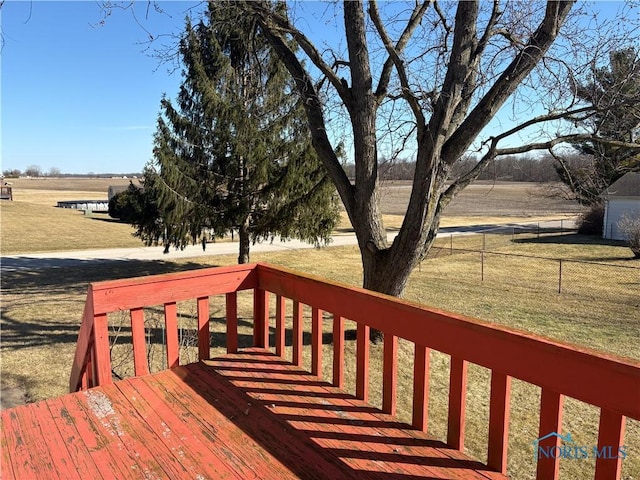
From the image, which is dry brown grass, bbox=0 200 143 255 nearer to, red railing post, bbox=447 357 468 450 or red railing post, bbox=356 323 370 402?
red railing post, bbox=356 323 370 402

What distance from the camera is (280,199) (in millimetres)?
10492

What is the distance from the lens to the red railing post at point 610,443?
1.71m

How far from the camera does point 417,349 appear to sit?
2535mm

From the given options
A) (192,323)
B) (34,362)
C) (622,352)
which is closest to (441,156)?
(622,352)

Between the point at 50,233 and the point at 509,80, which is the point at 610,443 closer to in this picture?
the point at 509,80

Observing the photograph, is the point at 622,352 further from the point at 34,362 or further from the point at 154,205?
the point at 154,205

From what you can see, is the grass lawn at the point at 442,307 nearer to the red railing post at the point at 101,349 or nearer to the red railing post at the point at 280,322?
the red railing post at the point at 280,322

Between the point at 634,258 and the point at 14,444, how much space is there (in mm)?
19676

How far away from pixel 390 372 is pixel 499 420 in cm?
75

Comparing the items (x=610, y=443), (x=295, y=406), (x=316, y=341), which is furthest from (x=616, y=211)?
(x=610, y=443)

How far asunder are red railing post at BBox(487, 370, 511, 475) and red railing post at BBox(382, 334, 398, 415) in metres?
0.68

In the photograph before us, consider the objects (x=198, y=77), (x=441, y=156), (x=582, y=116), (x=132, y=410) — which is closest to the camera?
(x=132, y=410)

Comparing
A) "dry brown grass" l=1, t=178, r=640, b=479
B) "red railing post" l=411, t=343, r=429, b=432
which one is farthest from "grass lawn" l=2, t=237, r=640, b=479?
"red railing post" l=411, t=343, r=429, b=432

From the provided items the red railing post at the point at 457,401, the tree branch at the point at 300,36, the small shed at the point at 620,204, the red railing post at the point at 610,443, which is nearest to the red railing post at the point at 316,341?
the red railing post at the point at 457,401
